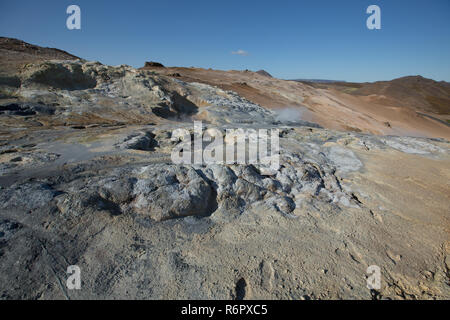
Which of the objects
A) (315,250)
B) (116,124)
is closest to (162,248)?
(315,250)

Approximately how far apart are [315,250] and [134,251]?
5.10ft

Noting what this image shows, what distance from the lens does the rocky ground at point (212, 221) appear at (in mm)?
1855

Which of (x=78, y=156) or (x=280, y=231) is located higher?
(x=78, y=156)

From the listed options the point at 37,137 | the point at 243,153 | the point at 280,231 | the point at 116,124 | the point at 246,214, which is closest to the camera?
the point at 280,231

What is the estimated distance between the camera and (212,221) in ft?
8.08

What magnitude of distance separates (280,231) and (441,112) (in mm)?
34833

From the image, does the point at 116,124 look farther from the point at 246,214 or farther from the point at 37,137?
the point at 246,214

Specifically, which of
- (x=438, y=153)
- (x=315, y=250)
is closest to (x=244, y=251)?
(x=315, y=250)

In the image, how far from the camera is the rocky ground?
1.86 meters

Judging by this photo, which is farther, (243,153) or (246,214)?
(243,153)

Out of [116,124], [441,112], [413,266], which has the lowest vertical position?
[413,266]

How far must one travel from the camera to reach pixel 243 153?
11.0ft
